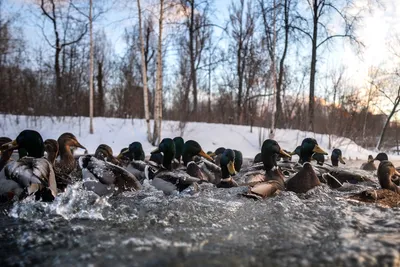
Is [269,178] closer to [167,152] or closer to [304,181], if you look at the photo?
[304,181]

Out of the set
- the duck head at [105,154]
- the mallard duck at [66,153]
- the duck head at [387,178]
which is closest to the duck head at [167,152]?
the duck head at [105,154]

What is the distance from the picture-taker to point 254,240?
2.66 m

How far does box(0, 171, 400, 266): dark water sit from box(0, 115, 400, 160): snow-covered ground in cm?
1013

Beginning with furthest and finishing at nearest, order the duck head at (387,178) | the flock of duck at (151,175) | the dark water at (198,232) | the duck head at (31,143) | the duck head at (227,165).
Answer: the duck head at (227,165)
the duck head at (387,178)
the duck head at (31,143)
the flock of duck at (151,175)
the dark water at (198,232)

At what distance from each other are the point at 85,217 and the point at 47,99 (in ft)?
57.4

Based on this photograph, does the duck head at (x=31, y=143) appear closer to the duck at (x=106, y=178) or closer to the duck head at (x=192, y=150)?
the duck at (x=106, y=178)

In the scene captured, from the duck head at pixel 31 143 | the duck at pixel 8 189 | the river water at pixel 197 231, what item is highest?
the duck head at pixel 31 143

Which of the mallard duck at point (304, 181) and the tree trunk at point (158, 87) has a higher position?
the tree trunk at point (158, 87)

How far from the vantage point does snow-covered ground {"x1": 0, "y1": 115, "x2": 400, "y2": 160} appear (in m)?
14.9

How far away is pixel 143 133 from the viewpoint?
15.6 metres

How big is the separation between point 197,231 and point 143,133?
13005 millimetres

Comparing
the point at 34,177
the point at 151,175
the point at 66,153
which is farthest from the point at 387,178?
the point at 66,153

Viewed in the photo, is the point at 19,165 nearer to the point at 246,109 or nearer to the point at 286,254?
the point at 286,254

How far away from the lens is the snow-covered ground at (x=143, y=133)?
14.9 m
